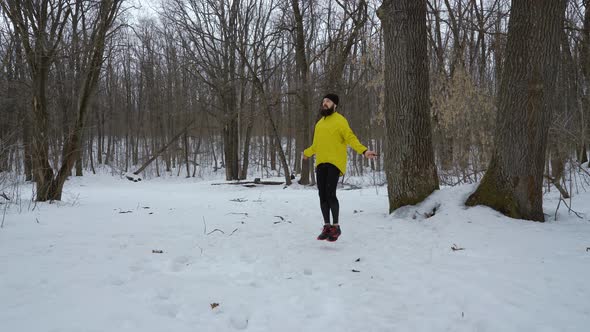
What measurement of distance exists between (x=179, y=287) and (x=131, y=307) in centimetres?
48

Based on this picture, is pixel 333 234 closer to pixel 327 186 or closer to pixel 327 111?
pixel 327 186

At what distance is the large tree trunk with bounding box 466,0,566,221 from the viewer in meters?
4.66

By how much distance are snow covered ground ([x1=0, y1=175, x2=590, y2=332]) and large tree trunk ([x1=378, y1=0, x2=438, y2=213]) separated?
435 millimetres

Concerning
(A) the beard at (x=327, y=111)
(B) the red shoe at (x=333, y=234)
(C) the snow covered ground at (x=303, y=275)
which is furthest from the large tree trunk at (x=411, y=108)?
(B) the red shoe at (x=333, y=234)

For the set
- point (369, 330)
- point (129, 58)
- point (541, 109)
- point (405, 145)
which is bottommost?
point (369, 330)

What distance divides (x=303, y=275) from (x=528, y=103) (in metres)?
3.86

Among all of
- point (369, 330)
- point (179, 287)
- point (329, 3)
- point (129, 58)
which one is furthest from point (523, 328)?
point (129, 58)

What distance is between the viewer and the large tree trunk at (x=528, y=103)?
4.66m

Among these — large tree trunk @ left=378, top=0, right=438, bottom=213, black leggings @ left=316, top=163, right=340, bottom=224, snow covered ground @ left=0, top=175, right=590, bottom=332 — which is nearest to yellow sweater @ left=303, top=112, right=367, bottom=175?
black leggings @ left=316, top=163, right=340, bottom=224

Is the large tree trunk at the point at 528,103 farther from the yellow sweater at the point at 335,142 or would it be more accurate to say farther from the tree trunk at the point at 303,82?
the tree trunk at the point at 303,82

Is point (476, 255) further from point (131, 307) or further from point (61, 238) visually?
point (61, 238)

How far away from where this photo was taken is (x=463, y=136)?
359 inches

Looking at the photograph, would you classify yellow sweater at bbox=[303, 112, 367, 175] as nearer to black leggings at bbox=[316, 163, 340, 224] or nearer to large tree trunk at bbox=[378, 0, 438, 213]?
black leggings at bbox=[316, 163, 340, 224]

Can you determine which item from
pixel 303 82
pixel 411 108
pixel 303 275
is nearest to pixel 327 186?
pixel 303 275
